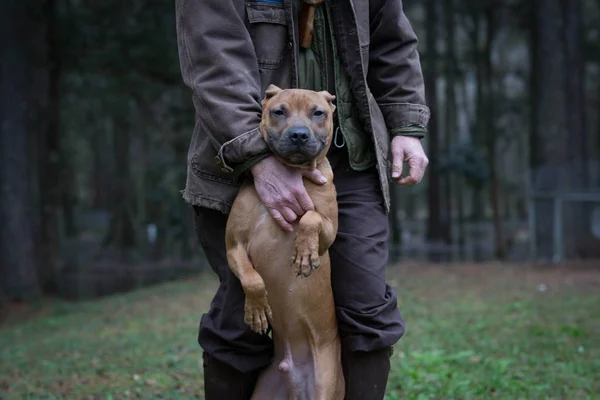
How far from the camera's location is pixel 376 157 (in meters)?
3.26

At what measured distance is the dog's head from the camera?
2834mm

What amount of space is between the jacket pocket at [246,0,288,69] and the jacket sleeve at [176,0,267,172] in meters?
0.09

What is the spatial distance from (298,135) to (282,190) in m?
0.21

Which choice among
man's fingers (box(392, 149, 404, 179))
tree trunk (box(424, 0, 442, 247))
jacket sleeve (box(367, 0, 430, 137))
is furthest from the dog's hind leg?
tree trunk (box(424, 0, 442, 247))

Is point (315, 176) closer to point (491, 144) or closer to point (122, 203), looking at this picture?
point (491, 144)

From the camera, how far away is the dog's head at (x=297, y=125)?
283 cm

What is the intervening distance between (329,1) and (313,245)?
3.46 feet

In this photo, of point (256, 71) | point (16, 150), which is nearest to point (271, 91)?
point (256, 71)

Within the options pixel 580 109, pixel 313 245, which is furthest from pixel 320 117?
pixel 580 109

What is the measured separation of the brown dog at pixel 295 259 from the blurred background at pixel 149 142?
6677 mm

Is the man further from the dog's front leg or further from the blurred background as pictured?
the blurred background

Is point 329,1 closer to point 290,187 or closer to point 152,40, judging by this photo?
point 290,187

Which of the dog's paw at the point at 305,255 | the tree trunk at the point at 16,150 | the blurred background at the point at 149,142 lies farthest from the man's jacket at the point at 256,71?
the tree trunk at the point at 16,150

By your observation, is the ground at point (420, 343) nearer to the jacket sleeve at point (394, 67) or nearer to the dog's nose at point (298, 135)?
the jacket sleeve at point (394, 67)
